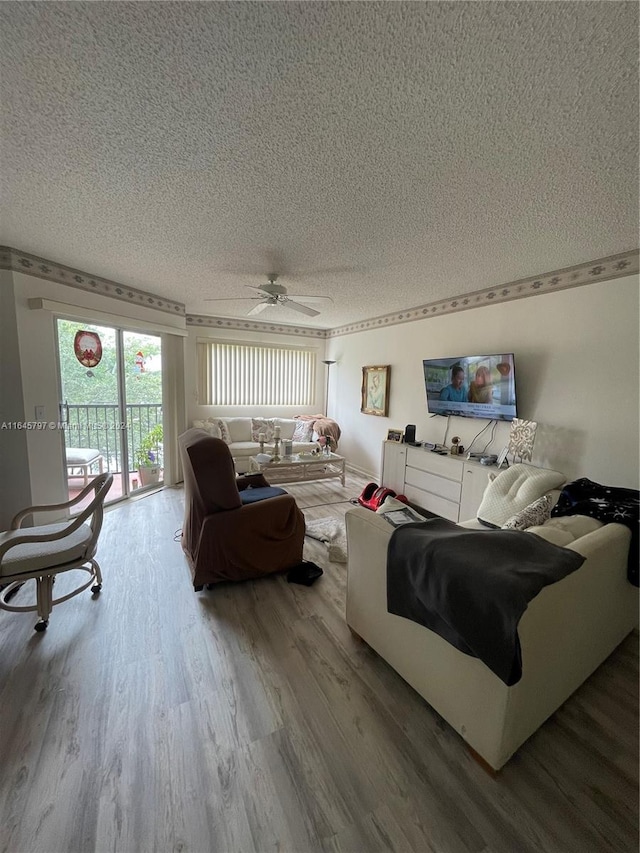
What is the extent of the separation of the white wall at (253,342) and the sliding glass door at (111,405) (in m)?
0.70

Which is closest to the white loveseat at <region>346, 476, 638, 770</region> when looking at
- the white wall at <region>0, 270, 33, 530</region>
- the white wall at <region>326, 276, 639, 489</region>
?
the white wall at <region>326, 276, 639, 489</region>

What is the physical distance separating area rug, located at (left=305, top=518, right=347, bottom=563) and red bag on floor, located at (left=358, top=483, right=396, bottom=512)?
0.56 meters

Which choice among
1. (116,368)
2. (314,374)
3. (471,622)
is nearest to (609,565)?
(471,622)

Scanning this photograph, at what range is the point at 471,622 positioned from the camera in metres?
1.13

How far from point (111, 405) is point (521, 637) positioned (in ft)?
13.5

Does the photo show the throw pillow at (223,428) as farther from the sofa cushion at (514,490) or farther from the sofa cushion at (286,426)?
the sofa cushion at (514,490)

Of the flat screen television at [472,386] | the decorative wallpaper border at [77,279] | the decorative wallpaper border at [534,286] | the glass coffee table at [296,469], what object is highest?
the decorative wallpaper border at [77,279]

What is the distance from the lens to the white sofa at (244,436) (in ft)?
15.9

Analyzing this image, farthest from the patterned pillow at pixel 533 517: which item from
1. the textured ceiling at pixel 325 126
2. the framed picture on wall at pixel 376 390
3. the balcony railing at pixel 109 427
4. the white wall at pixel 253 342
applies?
the white wall at pixel 253 342

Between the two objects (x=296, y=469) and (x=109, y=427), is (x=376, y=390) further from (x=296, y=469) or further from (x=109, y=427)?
(x=109, y=427)

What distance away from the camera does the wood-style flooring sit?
1.06 metres

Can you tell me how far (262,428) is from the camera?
529cm

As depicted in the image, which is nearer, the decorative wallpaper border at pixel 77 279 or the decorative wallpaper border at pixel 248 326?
the decorative wallpaper border at pixel 77 279

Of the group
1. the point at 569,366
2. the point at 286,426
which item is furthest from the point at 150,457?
the point at 569,366
